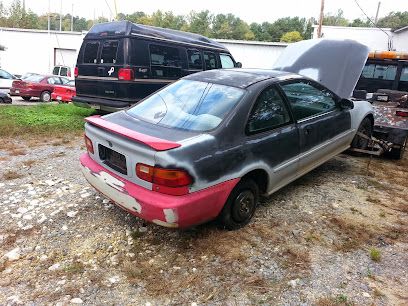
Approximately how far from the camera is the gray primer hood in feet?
19.9

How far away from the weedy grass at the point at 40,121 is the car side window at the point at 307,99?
15.8ft

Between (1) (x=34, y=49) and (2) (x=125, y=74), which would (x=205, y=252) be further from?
(1) (x=34, y=49)

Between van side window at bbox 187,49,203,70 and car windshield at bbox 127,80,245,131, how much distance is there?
196 inches

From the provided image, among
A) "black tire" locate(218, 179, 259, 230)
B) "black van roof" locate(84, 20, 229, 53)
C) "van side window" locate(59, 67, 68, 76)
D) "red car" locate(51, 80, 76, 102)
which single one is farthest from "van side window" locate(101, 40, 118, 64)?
"van side window" locate(59, 67, 68, 76)

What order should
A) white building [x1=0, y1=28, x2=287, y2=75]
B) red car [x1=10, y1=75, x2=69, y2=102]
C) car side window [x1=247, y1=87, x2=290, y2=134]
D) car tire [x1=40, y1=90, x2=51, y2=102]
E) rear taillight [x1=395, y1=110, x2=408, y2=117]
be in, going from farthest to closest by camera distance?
1. white building [x1=0, y1=28, x2=287, y2=75]
2. car tire [x1=40, y1=90, x2=51, y2=102]
3. red car [x1=10, y1=75, x2=69, y2=102]
4. rear taillight [x1=395, y1=110, x2=408, y2=117]
5. car side window [x1=247, y1=87, x2=290, y2=134]

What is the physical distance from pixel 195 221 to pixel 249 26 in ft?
301

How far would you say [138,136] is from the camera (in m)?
3.00

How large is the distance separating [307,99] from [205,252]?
88.7 inches

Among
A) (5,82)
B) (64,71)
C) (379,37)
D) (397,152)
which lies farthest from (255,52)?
(397,152)

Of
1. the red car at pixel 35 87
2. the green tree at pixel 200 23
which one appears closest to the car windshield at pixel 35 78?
the red car at pixel 35 87

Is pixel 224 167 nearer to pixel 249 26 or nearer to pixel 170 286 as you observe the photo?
pixel 170 286

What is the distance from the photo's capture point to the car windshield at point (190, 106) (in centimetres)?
332

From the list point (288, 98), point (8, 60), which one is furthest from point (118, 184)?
point (8, 60)

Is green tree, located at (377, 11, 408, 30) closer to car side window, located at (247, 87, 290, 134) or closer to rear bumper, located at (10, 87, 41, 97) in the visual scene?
rear bumper, located at (10, 87, 41, 97)
